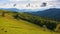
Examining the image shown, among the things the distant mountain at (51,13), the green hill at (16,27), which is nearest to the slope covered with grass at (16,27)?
the green hill at (16,27)

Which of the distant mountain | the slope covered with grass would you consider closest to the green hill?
the slope covered with grass

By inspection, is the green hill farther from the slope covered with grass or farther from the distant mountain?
the distant mountain

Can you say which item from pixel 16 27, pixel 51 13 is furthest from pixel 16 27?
pixel 51 13

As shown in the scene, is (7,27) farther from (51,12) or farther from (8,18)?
(51,12)

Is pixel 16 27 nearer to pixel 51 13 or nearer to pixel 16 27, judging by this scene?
pixel 16 27

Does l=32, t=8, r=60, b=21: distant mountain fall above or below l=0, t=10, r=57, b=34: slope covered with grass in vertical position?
above

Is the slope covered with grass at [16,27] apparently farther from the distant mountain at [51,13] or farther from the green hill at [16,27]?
the distant mountain at [51,13]

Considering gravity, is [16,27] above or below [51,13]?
below

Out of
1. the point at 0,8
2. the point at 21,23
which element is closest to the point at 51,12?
the point at 21,23
